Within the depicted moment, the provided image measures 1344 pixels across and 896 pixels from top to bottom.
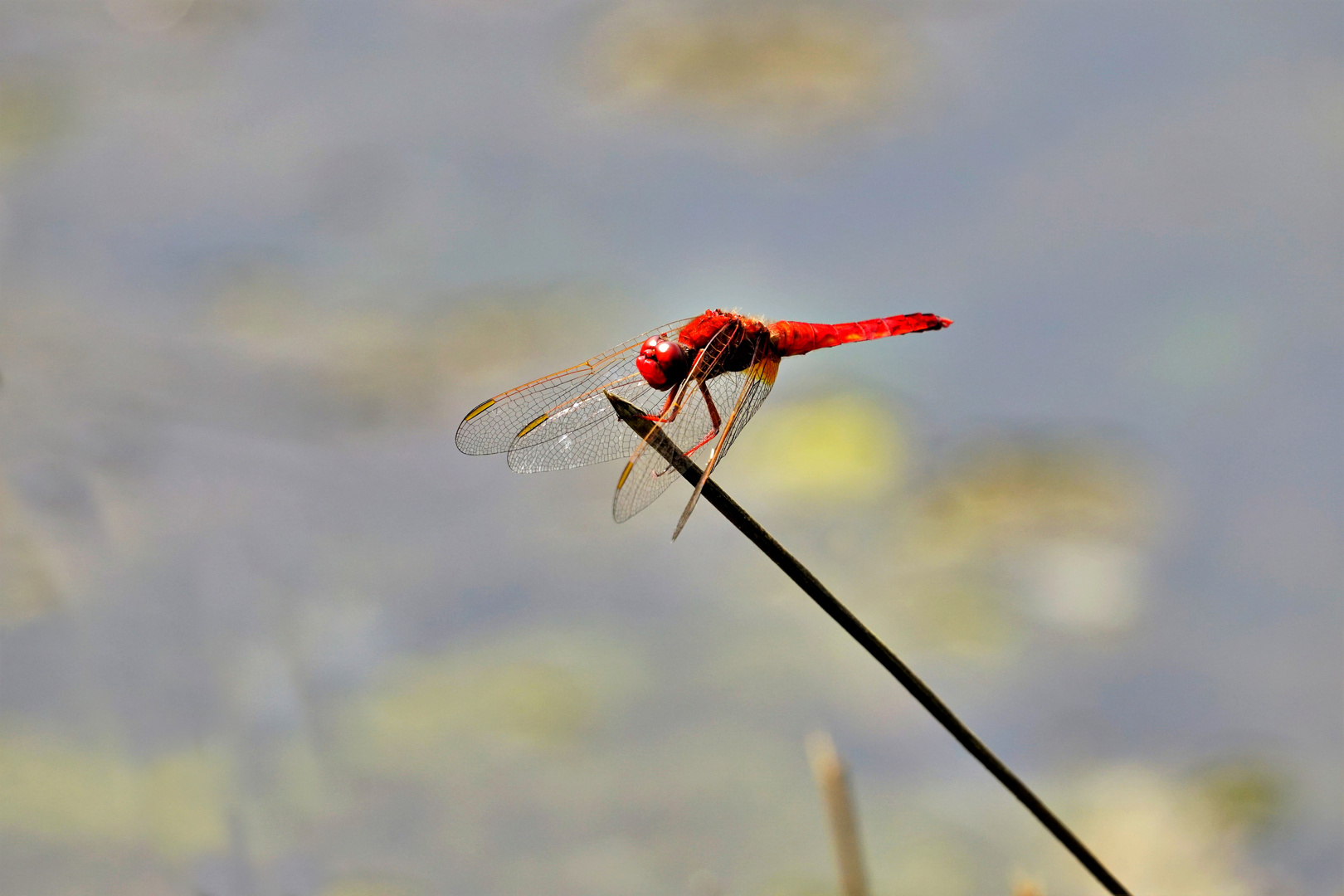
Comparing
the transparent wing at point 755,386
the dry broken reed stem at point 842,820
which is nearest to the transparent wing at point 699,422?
the transparent wing at point 755,386

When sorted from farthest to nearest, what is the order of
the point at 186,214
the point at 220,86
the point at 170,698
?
the point at 220,86 → the point at 186,214 → the point at 170,698

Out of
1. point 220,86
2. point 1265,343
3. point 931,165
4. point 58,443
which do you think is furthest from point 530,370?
point 1265,343

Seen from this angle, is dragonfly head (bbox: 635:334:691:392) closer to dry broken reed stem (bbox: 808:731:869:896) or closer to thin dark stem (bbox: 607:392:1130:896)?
dry broken reed stem (bbox: 808:731:869:896)

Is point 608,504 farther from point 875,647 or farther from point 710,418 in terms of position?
point 875,647

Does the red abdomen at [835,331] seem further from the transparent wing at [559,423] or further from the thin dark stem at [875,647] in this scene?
the thin dark stem at [875,647]

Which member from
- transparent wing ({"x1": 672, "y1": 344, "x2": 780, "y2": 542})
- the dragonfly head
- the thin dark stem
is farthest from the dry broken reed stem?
the dragonfly head

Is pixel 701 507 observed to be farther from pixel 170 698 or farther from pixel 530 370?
pixel 170 698

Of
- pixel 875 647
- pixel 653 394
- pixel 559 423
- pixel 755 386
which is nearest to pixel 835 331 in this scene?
pixel 755 386
